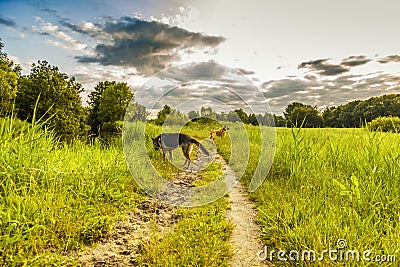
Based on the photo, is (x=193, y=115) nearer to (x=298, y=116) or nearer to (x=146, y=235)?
(x=146, y=235)

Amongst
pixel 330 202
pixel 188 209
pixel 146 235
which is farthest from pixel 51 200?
pixel 330 202

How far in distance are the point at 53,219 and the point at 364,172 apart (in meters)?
4.70

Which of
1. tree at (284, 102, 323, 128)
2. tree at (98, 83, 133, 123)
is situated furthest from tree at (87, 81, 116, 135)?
tree at (284, 102, 323, 128)

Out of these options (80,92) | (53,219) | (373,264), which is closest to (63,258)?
(53,219)

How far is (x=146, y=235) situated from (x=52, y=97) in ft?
106

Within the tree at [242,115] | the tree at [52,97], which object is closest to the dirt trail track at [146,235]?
the tree at [242,115]

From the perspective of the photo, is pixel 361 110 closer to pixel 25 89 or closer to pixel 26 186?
pixel 26 186

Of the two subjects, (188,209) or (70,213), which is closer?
(70,213)

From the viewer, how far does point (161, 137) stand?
7.74m

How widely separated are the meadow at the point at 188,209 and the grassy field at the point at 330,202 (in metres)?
0.02

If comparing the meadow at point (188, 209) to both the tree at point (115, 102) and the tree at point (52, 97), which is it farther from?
the tree at point (115, 102)

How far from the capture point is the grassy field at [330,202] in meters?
3.03

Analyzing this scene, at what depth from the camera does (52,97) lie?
31672mm

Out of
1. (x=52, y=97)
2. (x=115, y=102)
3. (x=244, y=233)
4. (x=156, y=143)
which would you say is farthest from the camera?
(x=115, y=102)
